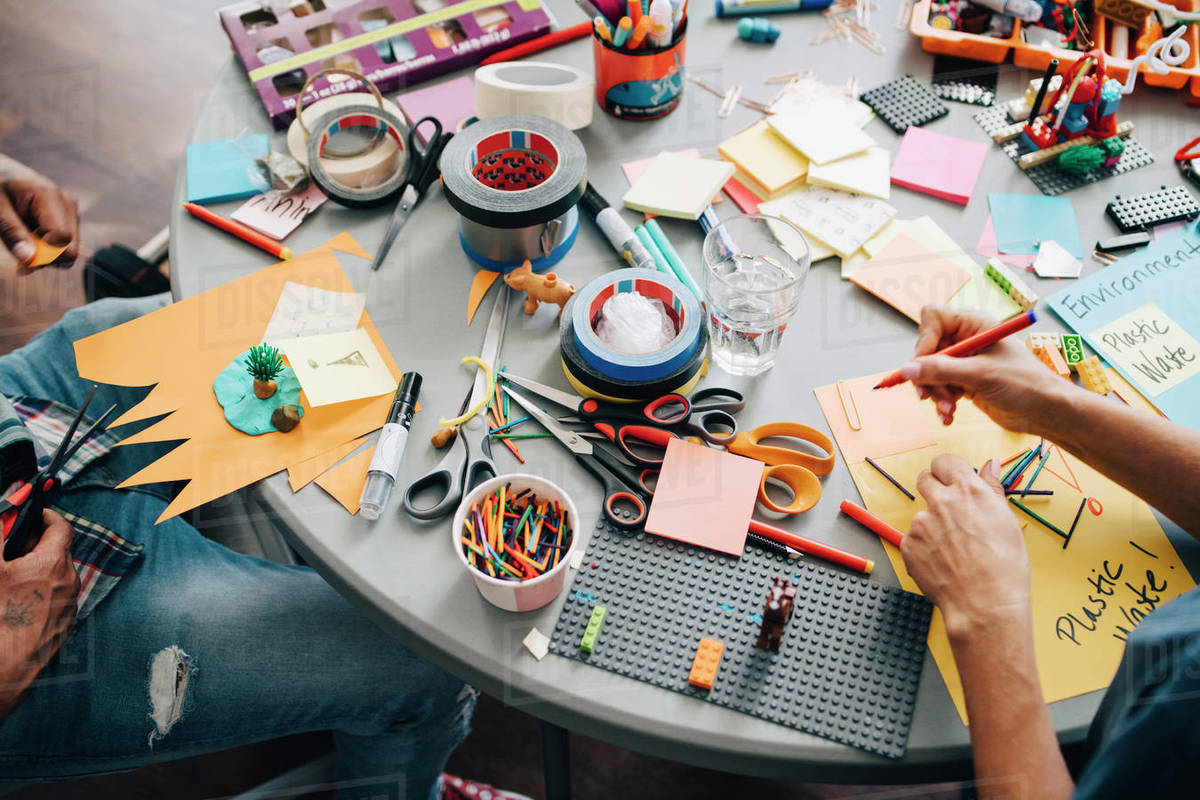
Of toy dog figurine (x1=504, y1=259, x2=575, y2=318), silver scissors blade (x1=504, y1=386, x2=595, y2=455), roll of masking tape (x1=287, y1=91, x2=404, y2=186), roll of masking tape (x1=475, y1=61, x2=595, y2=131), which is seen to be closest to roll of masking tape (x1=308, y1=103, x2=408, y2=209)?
roll of masking tape (x1=287, y1=91, x2=404, y2=186)

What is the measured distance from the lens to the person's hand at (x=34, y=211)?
1.09 meters

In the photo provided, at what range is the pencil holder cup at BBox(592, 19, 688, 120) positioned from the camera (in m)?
1.13

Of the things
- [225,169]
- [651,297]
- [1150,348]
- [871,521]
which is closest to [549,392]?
[651,297]

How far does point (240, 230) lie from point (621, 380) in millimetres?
555

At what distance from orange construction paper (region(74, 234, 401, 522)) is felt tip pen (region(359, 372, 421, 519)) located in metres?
0.03

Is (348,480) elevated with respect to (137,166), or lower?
elevated

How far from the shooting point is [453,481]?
2.87 feet

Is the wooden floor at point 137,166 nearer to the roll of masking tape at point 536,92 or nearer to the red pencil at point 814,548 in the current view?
the red pencil at point 814,548

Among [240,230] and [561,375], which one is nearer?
[561,375]

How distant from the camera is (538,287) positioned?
→ 979mm

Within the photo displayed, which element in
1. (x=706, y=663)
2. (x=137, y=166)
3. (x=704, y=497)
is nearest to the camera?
(x=706, y=663)

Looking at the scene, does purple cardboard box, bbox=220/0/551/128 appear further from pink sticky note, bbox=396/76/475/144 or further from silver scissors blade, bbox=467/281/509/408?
silver scissors blade, bbox=467/281/509/408

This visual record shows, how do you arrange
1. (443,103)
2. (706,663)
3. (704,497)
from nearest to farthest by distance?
(706,663) → (704,497) → (443,103)

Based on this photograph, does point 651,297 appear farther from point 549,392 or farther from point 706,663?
point 706,663
